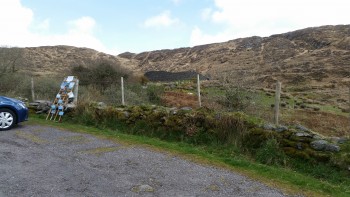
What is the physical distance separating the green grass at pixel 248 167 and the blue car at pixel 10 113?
2.48 meters

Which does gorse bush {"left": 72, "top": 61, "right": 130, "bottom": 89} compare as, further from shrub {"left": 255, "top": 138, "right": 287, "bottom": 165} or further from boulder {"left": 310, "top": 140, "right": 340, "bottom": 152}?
boulder {"left": 310, "top": 140, "right": 340, "bottom": 152}

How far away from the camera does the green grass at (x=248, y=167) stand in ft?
19.6

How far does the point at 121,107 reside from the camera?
11812mm

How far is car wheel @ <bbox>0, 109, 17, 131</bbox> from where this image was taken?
416 inches

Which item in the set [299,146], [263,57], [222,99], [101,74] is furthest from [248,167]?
[263,57]

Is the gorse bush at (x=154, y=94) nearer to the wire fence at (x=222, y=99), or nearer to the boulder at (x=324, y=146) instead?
the wire fence at (x=222, y=99)

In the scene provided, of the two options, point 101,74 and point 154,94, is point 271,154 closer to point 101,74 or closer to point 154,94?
point 154,94

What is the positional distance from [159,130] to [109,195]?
4.93 metres

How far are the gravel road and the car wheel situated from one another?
79.3 inches

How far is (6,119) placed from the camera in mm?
10641

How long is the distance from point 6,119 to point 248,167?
25.0 feet

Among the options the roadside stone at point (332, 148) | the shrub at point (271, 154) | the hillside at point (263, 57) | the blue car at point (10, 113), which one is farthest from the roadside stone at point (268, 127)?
the hillside at point (263, 57)

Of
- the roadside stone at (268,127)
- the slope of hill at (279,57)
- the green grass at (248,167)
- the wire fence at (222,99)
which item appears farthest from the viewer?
the slope of hill at (279,57)

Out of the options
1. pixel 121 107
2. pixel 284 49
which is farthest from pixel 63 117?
pixel 284 49
